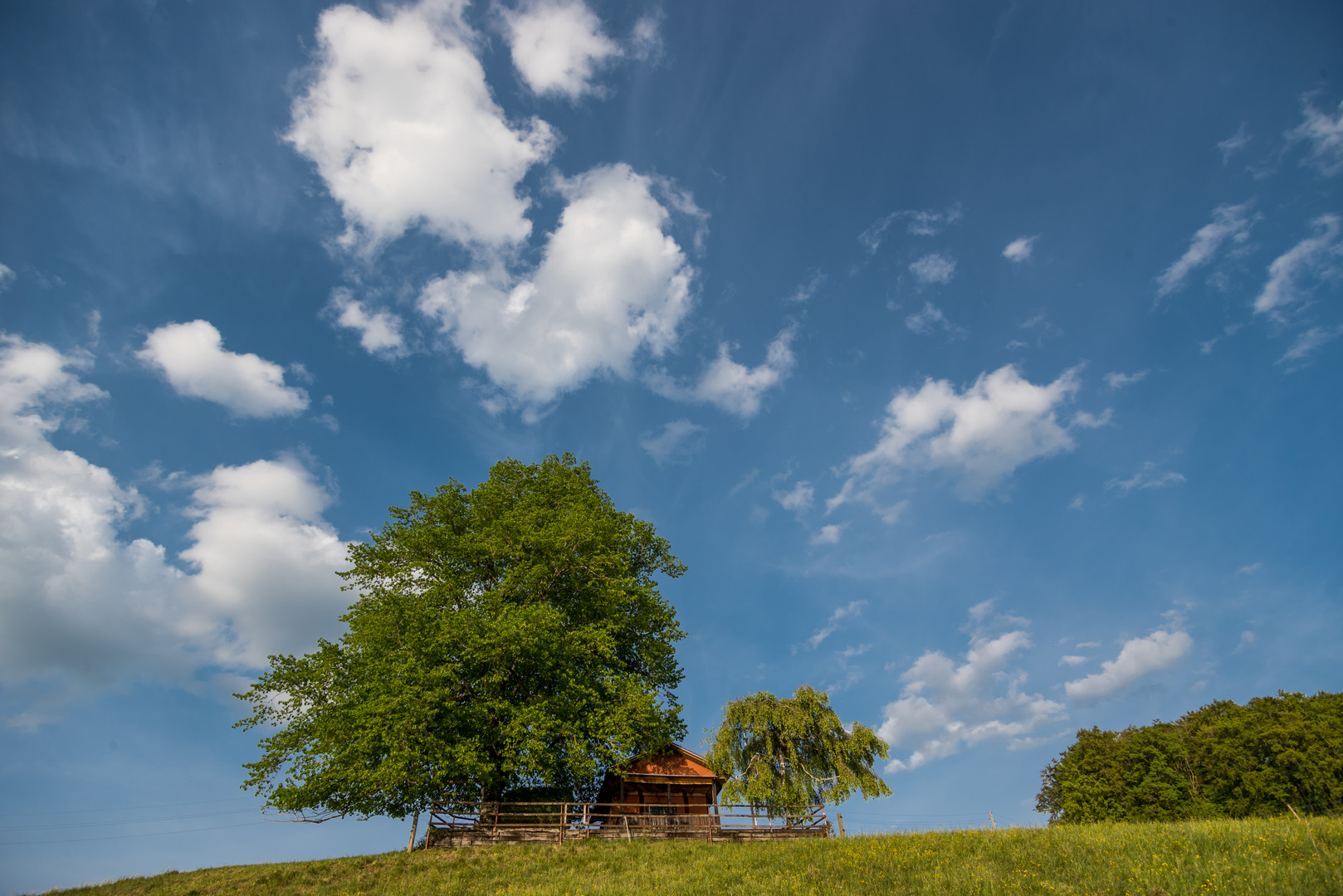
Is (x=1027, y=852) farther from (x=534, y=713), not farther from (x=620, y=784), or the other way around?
(x=620, y=784)

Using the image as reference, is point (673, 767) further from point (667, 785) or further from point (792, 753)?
point (792, 753)

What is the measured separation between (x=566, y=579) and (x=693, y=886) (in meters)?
14.7

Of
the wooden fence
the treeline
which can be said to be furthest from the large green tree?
the treeline

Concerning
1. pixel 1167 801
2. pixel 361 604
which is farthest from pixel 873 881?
pixel 1167 801

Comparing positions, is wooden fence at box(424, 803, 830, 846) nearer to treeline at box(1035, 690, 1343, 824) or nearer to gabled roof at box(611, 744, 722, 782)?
gabled roof at box(611, 744, 722, 782)

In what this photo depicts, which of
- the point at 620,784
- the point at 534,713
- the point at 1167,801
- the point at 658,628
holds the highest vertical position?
the point at 658,628

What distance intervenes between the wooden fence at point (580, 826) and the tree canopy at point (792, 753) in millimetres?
2009

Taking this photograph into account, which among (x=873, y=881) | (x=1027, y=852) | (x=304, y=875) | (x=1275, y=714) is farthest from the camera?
(x=1275, y=714)

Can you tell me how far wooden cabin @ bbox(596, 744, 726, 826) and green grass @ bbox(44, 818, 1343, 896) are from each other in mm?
8439

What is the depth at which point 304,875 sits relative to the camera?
64.7 ft

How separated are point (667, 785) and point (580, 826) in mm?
10487

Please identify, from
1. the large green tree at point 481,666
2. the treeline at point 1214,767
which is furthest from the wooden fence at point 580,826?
the treeline at point 1214,767

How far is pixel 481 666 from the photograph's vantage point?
1024 inches

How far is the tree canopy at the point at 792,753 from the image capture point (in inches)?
1150
